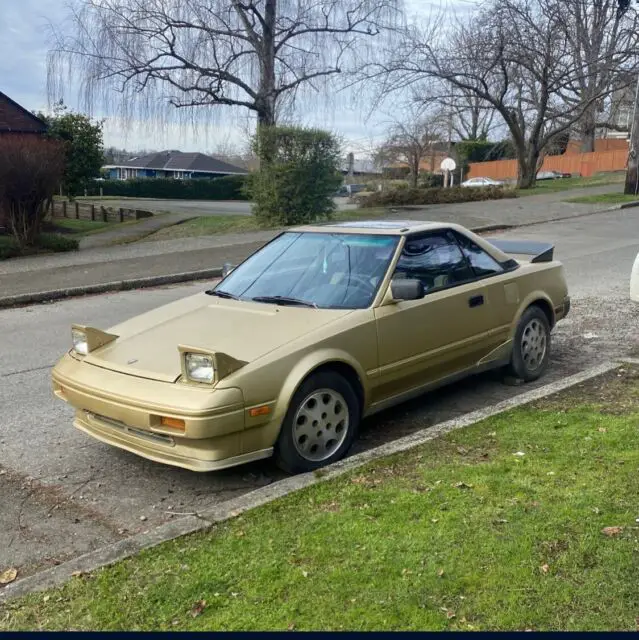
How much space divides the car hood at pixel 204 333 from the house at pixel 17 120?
2217 centimetres

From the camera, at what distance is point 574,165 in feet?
187

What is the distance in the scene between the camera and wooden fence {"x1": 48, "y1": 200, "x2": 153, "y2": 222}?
32.6 m

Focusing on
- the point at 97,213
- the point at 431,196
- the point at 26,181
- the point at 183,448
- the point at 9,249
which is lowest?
the point at 183,448

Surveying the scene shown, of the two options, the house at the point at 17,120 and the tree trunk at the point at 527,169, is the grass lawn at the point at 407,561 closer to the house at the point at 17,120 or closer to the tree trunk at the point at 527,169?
the house at the point at 17,120

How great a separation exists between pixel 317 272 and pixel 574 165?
183 ft

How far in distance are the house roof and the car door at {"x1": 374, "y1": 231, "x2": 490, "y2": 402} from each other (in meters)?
80.6

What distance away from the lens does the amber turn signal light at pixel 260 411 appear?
436cm

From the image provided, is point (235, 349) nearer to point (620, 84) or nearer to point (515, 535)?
point (515, 535)

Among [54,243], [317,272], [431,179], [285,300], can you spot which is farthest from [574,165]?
[285,300]

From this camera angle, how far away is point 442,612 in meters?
2.93

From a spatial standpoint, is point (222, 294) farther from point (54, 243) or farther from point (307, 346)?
point (54, 243)

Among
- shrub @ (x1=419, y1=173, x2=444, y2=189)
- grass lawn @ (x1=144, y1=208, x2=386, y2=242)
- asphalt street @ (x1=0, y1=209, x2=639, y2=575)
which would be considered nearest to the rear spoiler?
asphalt street @ (x1=0, y1=209, x2=639, y2=575)

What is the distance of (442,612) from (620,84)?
102 ft

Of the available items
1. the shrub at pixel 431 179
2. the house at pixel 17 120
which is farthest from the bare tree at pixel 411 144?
the house at pixel 17 120
